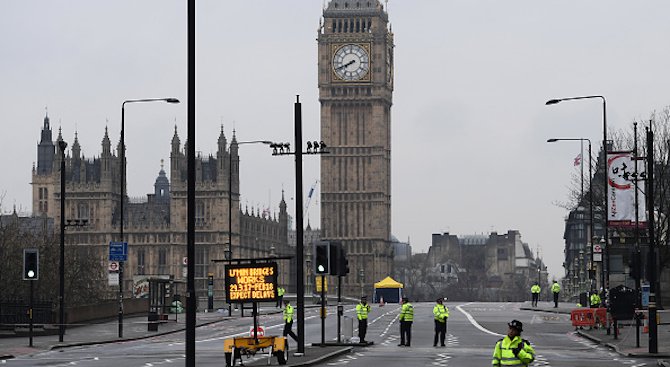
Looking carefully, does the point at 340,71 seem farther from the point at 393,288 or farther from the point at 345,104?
the point at 393,288

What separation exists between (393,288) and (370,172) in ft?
177

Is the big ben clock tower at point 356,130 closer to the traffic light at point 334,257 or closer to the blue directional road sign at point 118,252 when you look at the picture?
the blue directional road sign at point 118,252

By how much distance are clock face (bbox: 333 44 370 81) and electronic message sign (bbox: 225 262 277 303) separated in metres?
142

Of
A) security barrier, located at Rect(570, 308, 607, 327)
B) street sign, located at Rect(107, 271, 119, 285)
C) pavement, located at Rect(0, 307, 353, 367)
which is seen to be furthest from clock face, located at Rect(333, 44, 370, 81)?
street sign, located at Rect(107, 271, 119, 285)

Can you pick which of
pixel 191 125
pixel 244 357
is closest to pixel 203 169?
pixel 244 357

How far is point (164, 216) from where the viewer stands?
15900 centimetres

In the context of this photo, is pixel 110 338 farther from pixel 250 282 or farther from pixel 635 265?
pixel 250 282

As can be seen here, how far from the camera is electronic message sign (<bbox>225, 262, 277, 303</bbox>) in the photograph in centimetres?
3284

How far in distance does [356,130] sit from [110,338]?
401 ft

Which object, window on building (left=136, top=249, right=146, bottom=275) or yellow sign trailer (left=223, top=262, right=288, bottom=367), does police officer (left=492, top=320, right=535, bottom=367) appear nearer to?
yellow sign trailer (left=223, top=262, right=288, bottom=367)

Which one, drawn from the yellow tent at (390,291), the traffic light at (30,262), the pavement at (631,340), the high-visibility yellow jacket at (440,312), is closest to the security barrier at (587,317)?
the pavement at (631,340)

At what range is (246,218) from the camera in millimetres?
159125

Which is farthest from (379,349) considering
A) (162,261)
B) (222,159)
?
(162,261)

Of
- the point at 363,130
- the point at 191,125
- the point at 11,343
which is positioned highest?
the point at 363,130
